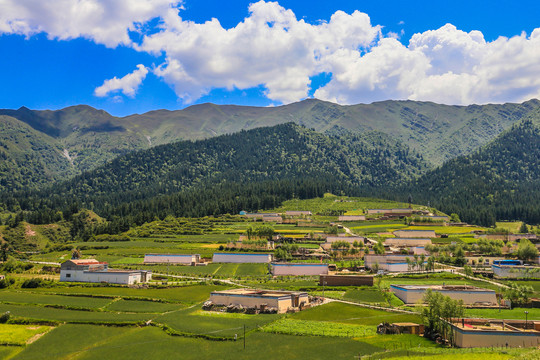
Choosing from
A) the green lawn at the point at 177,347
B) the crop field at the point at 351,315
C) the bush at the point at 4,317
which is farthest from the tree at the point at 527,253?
the bush at the point at 4,317

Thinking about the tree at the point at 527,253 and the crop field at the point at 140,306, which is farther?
the tree at the point at 527,253

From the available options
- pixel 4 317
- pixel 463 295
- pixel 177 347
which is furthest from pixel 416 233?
pixel 4 317

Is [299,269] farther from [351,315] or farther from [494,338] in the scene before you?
[494,338]

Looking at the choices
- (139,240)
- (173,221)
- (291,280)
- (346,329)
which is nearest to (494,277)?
(291,280)

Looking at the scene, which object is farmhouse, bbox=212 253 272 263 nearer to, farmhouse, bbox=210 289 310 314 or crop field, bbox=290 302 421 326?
farmhouse, bbox=210 289 310 314

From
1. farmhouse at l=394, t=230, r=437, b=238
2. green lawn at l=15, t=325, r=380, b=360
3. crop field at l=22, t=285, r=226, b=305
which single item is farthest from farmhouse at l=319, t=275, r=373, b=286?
farmhouse at l=394, t=230, r=437, b=238

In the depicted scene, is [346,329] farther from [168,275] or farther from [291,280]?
[168,275]

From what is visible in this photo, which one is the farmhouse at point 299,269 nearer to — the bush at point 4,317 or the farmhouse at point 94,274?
the farmhouse at point 94,274
